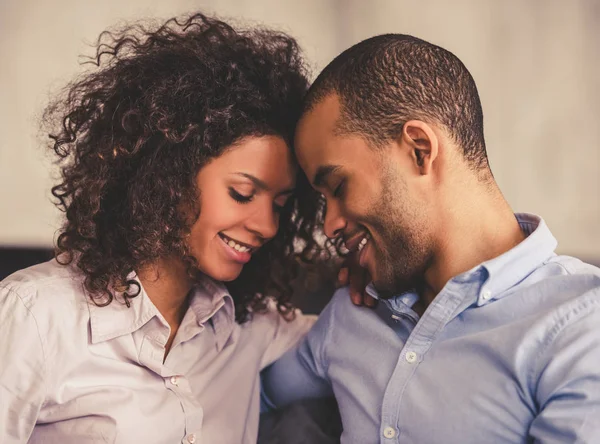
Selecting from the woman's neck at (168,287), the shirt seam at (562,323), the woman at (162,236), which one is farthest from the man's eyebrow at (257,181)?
the shirt seam at (562,323)

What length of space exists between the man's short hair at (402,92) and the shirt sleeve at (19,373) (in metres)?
0.63

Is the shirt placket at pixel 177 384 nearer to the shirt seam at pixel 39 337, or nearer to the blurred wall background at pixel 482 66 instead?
the shirt seam at pixel 39 337

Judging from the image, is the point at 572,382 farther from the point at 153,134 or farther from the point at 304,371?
the point at 153,134

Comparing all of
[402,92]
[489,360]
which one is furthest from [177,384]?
[402,92]

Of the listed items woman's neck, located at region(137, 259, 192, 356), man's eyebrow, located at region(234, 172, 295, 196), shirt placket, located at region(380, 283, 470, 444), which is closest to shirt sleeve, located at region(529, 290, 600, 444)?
shirt placket, located at region(380, 283, 470, 444)

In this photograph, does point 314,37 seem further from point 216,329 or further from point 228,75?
point 216,329

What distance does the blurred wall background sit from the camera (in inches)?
82.7

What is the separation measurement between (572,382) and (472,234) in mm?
313

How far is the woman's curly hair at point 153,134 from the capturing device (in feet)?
4.35

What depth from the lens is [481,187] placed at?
3.97 feet

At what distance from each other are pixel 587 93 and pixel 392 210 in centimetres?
121

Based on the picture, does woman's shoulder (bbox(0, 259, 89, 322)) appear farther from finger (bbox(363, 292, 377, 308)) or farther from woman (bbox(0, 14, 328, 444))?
finger (bbox(363, 292, 377, 308))

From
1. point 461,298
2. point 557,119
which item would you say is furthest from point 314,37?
point 461,298

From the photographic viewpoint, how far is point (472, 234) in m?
1.19
